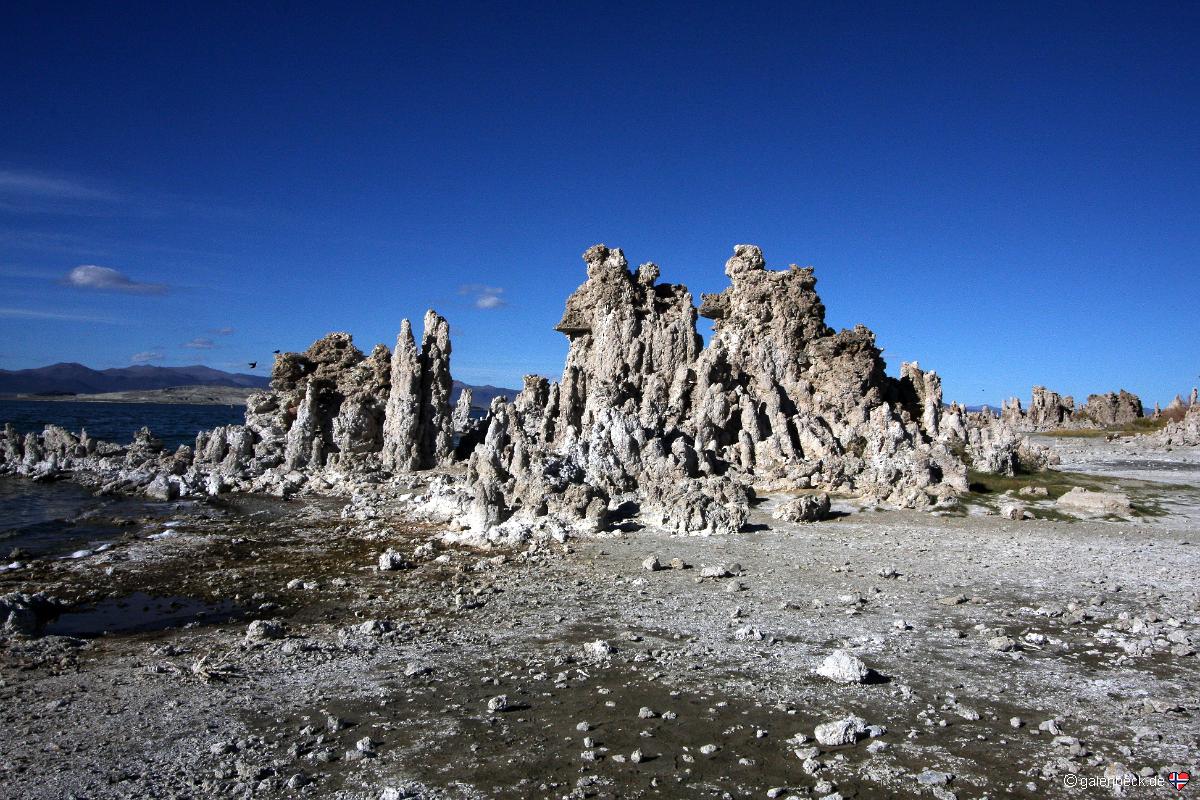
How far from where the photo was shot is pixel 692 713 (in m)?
9.55

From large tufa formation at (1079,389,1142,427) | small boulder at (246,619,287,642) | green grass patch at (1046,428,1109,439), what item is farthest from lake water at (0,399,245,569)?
large tufa formation at (1079,389,1142,427)

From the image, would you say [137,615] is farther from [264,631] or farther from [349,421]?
[349,421]

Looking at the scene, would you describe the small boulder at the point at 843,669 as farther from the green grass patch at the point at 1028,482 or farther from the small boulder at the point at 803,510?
the green grass patch at the point at 1028,482

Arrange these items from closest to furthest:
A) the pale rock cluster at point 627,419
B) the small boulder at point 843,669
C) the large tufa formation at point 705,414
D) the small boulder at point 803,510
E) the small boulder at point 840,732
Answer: the small boulder at point 840,732, the small boulder at point 843,669, the small boulder at point 803,510, the large tufa formation at point 705,414, the pale rock cluster at point 627,419

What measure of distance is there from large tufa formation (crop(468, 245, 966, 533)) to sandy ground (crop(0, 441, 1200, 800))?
565cm

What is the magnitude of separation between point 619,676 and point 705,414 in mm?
23654

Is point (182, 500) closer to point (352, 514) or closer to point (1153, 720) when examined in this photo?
point (352, 514)

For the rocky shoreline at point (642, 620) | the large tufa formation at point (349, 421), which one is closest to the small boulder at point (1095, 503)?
the rocky shoreline at point (642, 620)

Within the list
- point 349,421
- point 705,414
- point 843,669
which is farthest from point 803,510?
point 349,421

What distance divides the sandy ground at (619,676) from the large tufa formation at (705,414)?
5650 millimetres

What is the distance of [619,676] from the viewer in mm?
10914

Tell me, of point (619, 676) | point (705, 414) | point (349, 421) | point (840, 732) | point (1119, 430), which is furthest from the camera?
point (1119, 430)

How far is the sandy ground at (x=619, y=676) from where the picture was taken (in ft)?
26.3

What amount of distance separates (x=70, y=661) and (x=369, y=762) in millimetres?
7450
